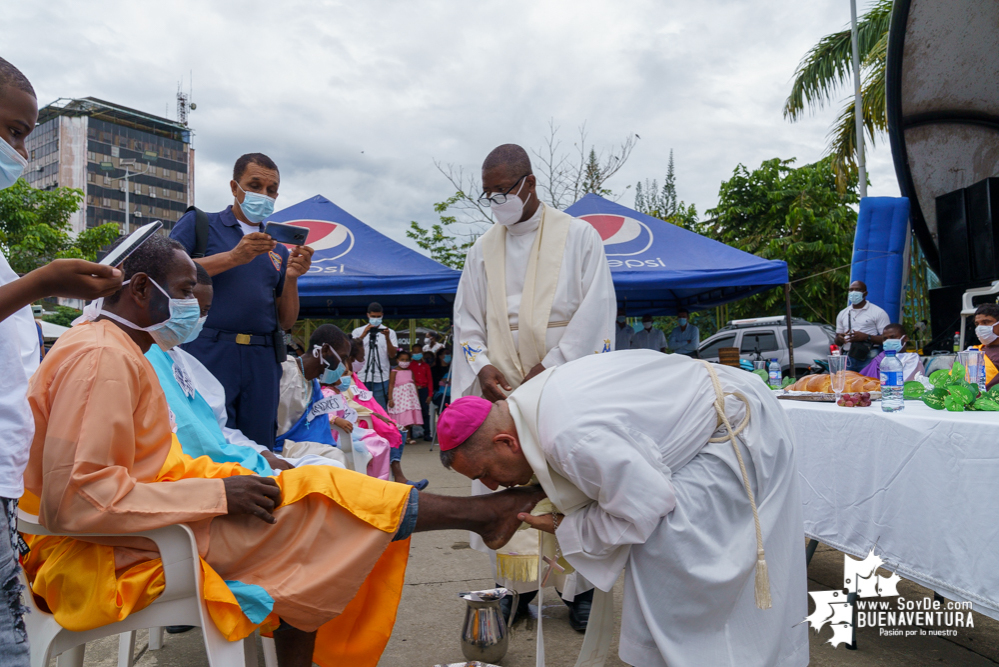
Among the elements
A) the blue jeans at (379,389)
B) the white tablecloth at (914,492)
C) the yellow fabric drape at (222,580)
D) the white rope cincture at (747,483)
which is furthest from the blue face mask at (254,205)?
the blue jeans at (379,389)

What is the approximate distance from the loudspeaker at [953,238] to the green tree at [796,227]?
7.94 metres

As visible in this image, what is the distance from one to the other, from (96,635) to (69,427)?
0.54m

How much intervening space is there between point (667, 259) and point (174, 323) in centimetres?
763

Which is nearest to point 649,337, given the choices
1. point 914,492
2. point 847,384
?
point 847,384

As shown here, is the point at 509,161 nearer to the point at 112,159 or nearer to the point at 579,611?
the point at 579,611

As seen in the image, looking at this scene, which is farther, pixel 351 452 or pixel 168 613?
pixel 351 452

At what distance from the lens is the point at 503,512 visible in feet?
6.56

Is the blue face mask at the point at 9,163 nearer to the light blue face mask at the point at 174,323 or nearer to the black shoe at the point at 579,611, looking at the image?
the light blue face mask at the point at 174,323

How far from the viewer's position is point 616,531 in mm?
1753

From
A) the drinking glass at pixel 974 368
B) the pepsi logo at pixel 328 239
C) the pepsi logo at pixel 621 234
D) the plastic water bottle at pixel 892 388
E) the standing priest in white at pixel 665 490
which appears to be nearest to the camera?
the standing priest in white at pixel 665 490

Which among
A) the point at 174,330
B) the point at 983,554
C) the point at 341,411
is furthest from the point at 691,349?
the point at 174,330

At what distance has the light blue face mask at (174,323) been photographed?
190 cm

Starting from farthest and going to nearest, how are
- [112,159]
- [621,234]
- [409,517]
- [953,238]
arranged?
[112,159] → [621,234] → [953,238] → [409,517]

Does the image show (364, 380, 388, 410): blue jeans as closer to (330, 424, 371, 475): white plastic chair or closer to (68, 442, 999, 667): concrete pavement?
(330, 424, 371, 475): white plastic chair
